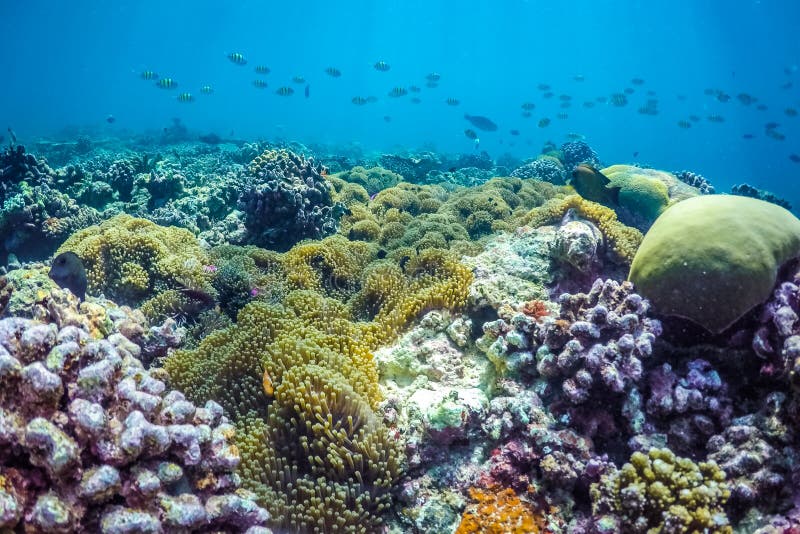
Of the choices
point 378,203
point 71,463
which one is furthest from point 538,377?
point 378,203

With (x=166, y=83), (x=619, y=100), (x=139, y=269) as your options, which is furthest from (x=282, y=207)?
(x=619, y=100)

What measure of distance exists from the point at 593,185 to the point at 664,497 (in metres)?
5.43

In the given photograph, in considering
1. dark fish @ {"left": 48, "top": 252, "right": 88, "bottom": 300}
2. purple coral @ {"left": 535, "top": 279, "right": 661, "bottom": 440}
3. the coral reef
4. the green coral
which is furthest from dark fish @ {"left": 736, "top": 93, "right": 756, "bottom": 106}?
dark fish @ {"left": 48, "top": 252, "right": 88, "bottom": 300}

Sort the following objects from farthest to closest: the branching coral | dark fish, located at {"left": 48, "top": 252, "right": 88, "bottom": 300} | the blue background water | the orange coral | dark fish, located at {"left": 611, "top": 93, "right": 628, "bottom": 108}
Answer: the blue background water
dark fish, located at {"left": 611, "top": 93, "right": 628, "bottom": 108}
the branching coral
dark fish, located at {"left": 48, "top": 252, "right": 88, "bottom": 300}
the orange coral

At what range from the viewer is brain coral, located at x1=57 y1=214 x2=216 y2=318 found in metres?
5.29

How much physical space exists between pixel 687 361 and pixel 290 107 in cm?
14706

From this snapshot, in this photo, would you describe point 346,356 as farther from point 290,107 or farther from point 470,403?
point 290,107

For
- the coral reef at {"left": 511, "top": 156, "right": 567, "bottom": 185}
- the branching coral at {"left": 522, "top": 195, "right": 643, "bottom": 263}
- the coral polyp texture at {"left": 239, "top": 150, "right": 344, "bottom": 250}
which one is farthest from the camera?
the coral reef at {"left": 511, "top": 156, "right": 567, "bottom": 185}

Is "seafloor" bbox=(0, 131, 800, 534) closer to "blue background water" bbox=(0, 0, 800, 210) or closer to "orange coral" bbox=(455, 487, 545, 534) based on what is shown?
"orange coral" bbox=(455, 487, 545, 534)

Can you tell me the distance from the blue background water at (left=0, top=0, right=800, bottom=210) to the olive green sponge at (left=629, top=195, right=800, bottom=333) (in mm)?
85537

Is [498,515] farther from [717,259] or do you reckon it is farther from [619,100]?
[619,100]

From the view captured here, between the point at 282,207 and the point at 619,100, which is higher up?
the point at 619,100

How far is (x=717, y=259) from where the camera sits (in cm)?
338

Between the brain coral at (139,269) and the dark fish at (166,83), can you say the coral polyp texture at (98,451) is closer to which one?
the brain coral at (139,269)
